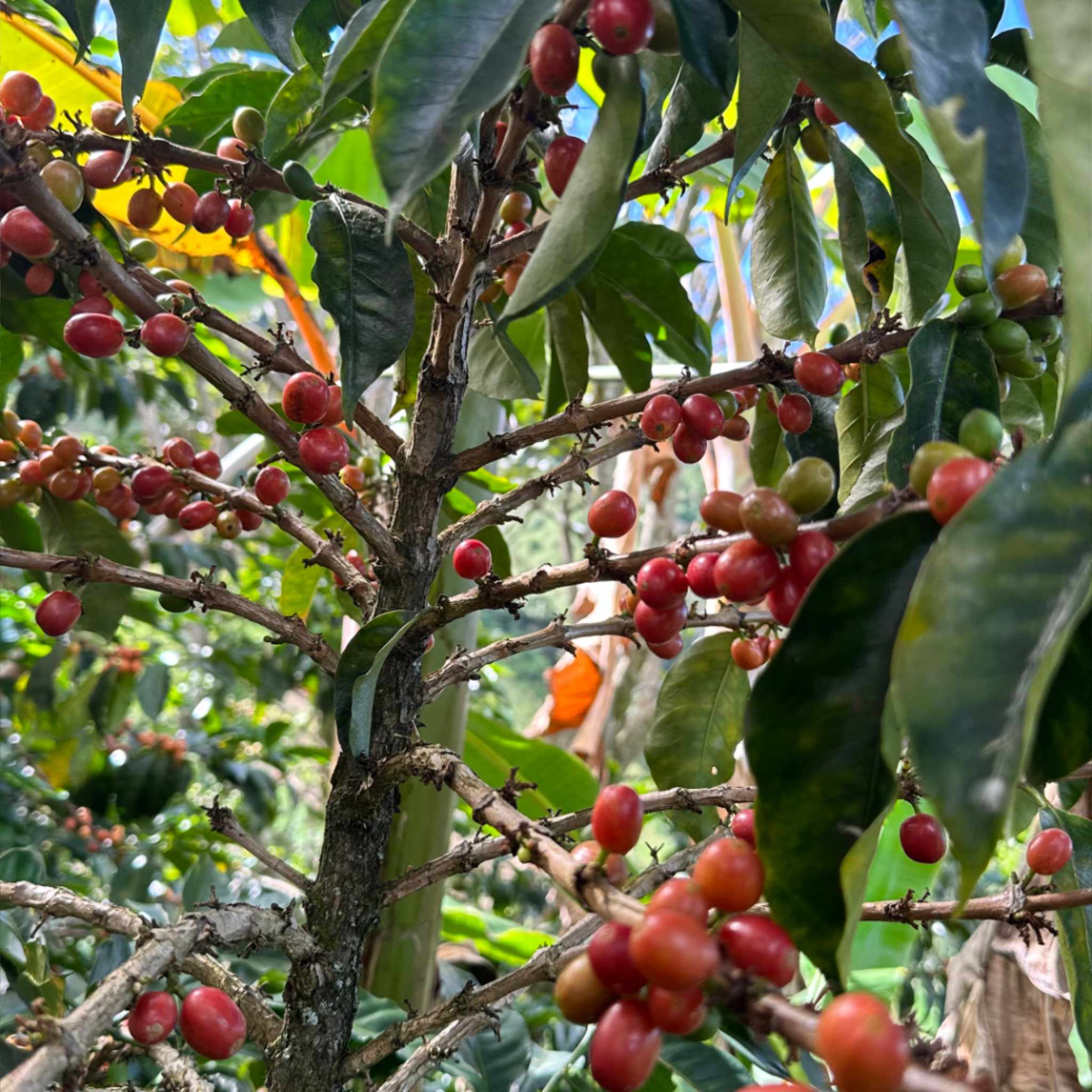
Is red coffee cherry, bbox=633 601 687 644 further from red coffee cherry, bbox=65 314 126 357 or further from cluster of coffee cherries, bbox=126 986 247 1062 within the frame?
red coffee cherry, bbox=65 314 126 357

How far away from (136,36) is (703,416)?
362 millimetres

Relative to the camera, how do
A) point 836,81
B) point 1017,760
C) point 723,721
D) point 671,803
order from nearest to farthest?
1. point 1017,760
2. point 836,81
3. point 671,803
4. point 723,721

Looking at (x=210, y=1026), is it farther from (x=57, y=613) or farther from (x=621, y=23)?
(x=621, y=23)

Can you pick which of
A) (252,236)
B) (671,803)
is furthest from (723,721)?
(252,236)

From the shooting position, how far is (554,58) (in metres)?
0.38

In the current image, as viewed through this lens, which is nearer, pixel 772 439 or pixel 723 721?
pixel 723 721

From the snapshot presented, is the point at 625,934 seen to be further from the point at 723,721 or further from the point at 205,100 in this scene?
the point at 205,100

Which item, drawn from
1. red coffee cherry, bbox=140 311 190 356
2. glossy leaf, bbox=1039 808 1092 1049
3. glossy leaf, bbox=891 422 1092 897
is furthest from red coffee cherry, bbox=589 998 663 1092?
red coffee cherry, bbox=140 311 190 356

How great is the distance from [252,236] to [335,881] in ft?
3.15

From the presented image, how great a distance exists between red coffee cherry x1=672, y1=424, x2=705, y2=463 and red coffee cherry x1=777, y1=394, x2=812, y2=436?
0.17 feet

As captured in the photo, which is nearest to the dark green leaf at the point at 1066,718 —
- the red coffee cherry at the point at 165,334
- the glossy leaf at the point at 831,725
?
Answer: the glossy leaf at the point at 831,725

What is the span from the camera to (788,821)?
12.4 inches

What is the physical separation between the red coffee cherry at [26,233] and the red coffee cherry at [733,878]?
1.57ft

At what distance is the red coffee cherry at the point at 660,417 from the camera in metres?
0.56
